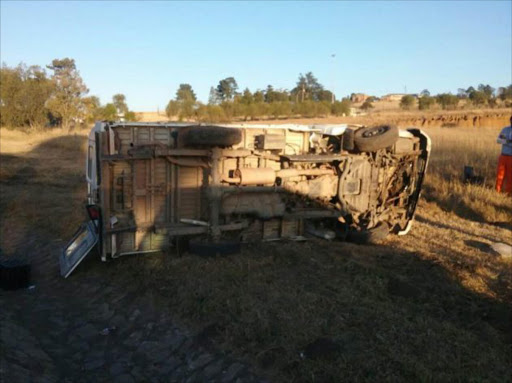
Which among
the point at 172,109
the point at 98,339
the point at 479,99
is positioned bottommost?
the point at 98,339

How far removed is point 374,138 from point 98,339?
4.57 meters

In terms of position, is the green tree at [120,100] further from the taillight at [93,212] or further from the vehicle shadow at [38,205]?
the taillight at [93,212]

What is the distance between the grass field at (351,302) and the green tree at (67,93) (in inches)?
1232

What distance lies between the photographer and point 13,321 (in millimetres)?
4766

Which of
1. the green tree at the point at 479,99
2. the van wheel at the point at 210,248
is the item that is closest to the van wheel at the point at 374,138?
the van wheel at the point at 210,248

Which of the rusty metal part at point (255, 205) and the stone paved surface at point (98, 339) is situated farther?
the rusty metal part at point (255, 205)

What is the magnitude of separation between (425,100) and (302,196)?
176 ft

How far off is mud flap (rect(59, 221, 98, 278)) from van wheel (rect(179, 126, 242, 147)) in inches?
66.1

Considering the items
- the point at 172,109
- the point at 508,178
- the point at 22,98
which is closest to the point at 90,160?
the point at 508,178

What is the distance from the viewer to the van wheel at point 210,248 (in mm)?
5777

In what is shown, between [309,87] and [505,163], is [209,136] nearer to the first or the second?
[505,163]

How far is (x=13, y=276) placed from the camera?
5.77 metres

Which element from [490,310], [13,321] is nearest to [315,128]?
[490,310]

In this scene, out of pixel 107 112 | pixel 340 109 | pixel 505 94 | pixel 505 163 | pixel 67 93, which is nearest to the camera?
pixel 505 163
